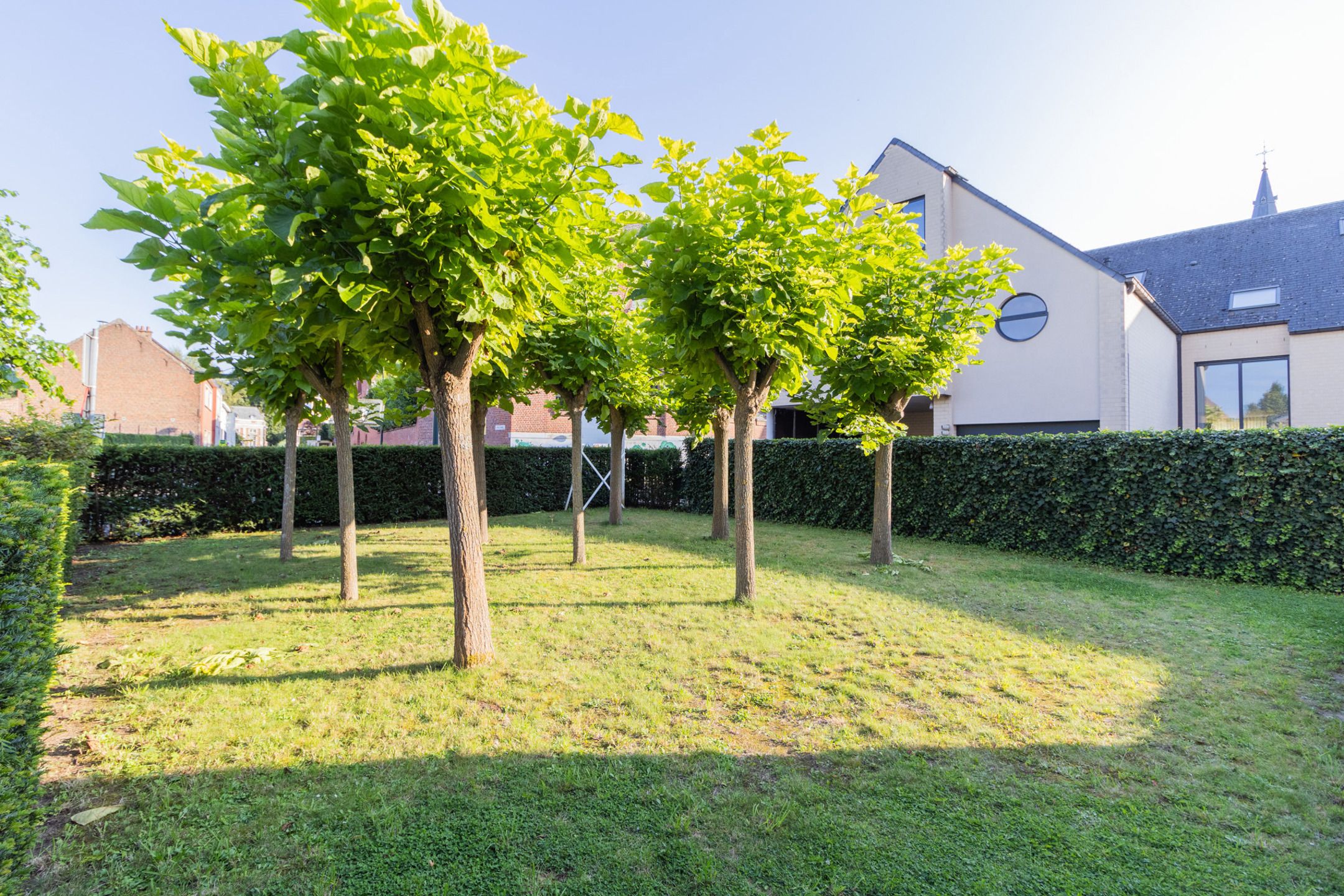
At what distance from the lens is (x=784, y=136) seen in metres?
4.94

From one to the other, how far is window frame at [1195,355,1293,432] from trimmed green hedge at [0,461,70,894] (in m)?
19.9

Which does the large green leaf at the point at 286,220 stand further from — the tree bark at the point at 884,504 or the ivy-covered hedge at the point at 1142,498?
the ivy-covered hedge at the point at 1142,498

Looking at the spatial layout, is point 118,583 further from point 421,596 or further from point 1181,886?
point 1181,886

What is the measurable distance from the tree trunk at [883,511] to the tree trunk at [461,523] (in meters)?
5.72

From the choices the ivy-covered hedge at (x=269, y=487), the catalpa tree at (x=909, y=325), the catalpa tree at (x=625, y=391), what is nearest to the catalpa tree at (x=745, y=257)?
the catalpa tree at (x=625, y=391)

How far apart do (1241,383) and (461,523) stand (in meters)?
20.5

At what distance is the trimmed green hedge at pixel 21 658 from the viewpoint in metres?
1.78

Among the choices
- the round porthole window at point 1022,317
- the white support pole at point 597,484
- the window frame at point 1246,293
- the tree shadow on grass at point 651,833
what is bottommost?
the tree shadow on grass at point 651,833

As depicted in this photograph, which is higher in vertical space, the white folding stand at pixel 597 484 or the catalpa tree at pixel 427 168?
the catalpa tree at pixel 427 168

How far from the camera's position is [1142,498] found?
322 inches

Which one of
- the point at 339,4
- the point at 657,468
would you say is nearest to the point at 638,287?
the point at 339,4

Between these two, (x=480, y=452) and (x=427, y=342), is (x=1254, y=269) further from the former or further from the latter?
(x=427, y=342)

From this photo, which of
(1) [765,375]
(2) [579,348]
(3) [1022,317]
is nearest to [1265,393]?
(3) [1022,317]

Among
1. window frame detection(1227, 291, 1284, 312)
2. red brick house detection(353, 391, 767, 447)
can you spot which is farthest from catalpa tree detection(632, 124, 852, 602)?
window frame detection(1227, 291, 1284, 312)
